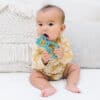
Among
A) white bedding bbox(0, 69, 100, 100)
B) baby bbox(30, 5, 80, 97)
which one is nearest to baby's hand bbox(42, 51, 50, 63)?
baby bbox(30, 5, 80, 97)

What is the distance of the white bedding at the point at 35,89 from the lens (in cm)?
114

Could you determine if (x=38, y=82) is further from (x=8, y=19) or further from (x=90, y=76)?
(x=8, y=19)

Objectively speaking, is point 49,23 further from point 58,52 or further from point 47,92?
point 47,92

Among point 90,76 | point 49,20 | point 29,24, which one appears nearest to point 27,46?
point 29,24

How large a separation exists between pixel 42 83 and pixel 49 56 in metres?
0.12

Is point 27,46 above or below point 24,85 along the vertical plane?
above

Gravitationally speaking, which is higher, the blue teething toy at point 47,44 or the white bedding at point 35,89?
the blue teething toy at point 47,44

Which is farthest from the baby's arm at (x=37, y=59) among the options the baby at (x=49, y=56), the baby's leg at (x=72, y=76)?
the baby's leg at (x=72, y=76)

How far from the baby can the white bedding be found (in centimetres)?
3

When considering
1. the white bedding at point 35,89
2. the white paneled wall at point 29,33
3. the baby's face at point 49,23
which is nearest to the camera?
the white bedding at point 35,89

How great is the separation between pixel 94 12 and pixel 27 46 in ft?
1.23

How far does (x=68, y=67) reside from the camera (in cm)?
137

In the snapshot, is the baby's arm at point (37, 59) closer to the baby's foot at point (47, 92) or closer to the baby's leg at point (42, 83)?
the baby's leg at point (42, 83)

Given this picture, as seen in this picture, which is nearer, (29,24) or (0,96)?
(0,96)
